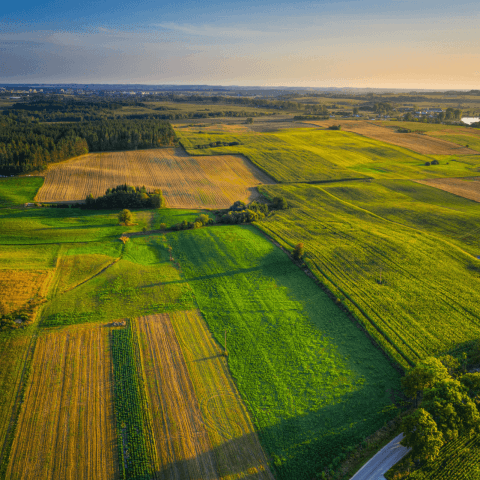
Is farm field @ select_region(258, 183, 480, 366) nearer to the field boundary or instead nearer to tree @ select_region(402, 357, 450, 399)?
tree @ select_region(402, 357, 450, 399)

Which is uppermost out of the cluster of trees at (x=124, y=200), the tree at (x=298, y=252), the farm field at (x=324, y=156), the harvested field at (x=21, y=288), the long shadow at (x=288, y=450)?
the farm field at (x=324, y=156)

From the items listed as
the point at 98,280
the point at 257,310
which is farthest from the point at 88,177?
the point at 257,310

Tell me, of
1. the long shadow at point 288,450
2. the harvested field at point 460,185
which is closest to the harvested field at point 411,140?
the harvested field at point 460,185

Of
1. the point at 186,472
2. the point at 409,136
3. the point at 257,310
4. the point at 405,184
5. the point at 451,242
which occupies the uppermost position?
the point at 409,136

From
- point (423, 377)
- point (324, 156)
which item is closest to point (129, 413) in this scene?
point (423, 377)

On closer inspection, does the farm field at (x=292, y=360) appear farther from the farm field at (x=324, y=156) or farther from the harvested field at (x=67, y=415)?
the farm field at (x=324, y=156)

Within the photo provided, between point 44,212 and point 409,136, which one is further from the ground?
point 409,136

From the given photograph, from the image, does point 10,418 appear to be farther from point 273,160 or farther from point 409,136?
point 409,136

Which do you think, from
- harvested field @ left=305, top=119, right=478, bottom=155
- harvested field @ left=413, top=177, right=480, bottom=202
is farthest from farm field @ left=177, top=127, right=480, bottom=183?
harvested field @ left=305, top=119, right=478, bottom=155
